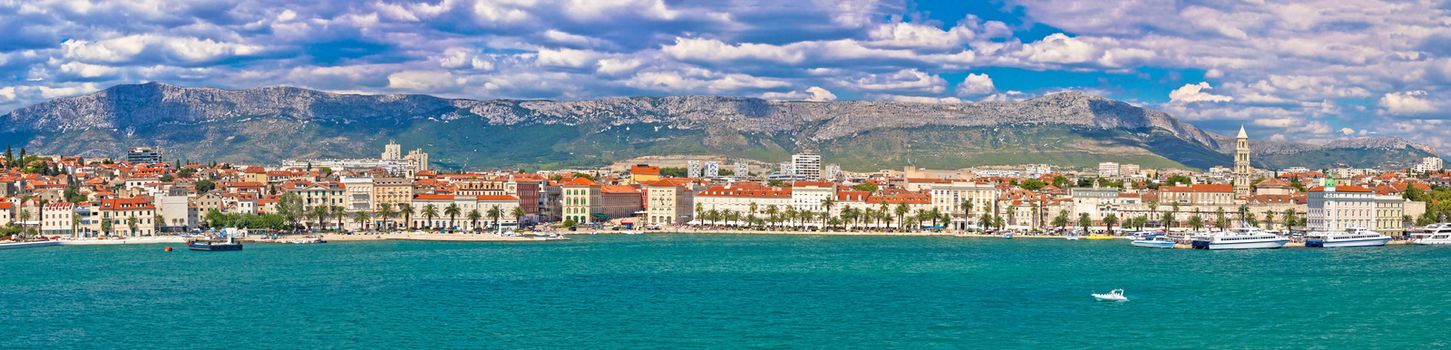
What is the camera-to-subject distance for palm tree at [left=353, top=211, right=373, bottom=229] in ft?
249

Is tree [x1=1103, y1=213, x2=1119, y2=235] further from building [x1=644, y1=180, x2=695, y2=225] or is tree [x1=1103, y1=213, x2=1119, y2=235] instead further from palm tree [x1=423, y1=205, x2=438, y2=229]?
palm tree [x1=423, y1=205, x2=438, y2=229]

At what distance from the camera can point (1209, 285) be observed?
135 ft

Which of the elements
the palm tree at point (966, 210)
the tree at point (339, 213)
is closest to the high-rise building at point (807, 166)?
the palm tree at point (966, 210)

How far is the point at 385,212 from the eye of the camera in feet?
247

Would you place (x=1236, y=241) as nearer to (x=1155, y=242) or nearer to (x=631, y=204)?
(x=1155, y=242)

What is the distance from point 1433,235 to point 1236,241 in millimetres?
11432

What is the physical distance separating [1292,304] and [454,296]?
19.3 metres

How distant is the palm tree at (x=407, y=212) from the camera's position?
7712 centimetres

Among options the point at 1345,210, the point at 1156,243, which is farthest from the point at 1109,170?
the point at 1156,243

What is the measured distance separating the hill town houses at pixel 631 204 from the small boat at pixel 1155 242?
7.20m

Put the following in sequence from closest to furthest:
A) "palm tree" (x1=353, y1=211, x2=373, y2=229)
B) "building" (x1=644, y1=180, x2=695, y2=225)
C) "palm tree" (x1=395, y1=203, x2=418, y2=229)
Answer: "palm tree" (x1=353, y1=211, x2=373, y2=229)
"palm tree" (x1=395, y1=203, x2=418, y2=229)
"building" (x1=644, y1=180, x2=695, y2=225)

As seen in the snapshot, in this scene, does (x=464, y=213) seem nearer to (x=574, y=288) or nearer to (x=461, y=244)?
(x=461, y=244)

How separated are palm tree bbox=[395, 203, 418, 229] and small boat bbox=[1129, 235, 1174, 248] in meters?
34.3

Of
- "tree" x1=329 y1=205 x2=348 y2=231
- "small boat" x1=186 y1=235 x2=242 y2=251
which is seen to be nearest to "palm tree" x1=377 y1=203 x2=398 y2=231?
"tree" x1=329 y1=205 x2=348 y2=231
